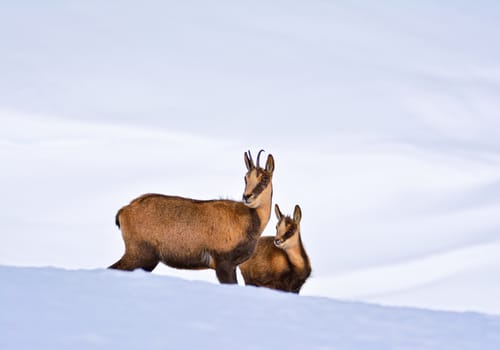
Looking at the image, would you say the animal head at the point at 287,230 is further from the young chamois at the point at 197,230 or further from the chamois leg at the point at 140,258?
the chamois leg at the point at 140,258

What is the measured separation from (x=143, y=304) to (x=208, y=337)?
98cm

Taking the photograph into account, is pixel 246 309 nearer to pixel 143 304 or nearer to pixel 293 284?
pixel 143 304

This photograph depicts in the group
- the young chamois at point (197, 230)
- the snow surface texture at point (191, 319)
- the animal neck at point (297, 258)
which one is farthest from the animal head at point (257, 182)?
the snow surface texture at point (191, 319)

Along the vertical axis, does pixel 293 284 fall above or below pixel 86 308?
above

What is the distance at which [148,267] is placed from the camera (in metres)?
14.0

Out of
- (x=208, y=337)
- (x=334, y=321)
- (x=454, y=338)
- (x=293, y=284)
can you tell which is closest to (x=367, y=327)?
(x=334, y=321)

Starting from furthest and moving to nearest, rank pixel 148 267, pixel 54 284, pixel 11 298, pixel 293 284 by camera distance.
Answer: pixel 293 284 < pixel 148 267 < pixel 54 284 < pixel 11 298

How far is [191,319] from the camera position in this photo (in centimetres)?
801

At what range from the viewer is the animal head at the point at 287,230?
1698 centimetres

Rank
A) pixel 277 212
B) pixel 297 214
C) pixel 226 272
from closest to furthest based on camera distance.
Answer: pixel 226 272
pixel 277 212
pixel 297 214

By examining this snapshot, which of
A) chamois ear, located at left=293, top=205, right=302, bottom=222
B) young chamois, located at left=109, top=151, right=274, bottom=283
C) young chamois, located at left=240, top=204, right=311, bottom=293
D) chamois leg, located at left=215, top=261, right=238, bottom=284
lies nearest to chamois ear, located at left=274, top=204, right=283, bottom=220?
young chamois, located at left=240, top=204, right=311, bottom=293

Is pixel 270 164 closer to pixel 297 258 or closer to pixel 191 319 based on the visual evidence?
pixel 297 258

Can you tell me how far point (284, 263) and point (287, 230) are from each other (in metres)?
0.67

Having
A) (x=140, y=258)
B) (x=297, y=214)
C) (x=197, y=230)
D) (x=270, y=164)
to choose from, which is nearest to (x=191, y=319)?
(x=197, y=230)
